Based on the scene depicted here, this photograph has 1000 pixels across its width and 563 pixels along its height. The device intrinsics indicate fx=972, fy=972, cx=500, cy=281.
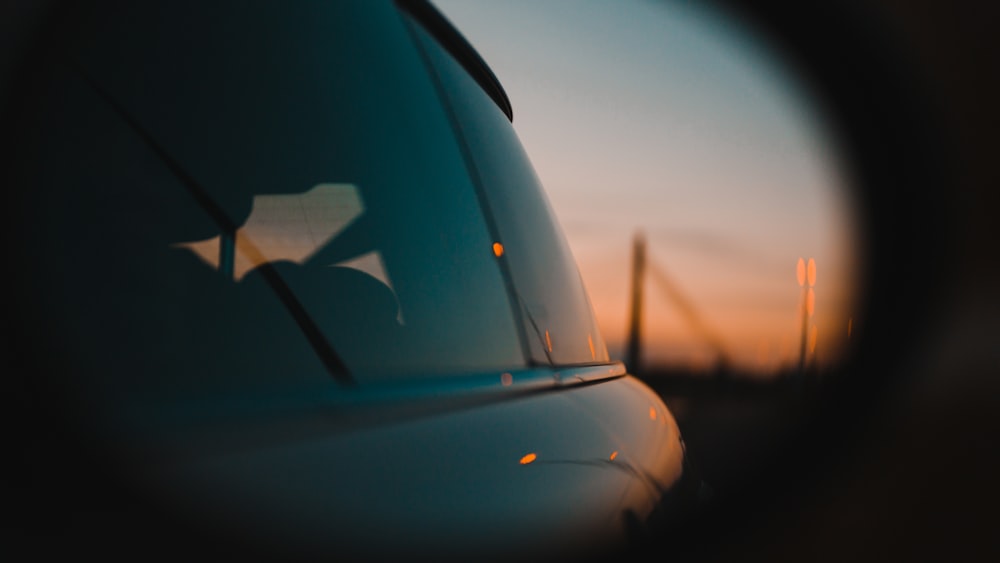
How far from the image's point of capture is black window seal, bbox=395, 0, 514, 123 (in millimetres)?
2352

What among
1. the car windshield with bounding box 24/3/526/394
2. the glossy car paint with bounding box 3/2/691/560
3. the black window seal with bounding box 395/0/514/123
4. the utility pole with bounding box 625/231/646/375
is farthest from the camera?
the utility pole with bounding box 625/231/646/375

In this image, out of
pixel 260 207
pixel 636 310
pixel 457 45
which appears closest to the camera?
pixel 260 207

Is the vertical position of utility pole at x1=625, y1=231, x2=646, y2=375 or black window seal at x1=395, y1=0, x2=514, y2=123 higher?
black window seal at x1=395, y1=0, x2=514, y2=123

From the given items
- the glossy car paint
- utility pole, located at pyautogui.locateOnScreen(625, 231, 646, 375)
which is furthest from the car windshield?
utility pole, located at pyautogui.locateOnScreen(625, 231, 646, 375)

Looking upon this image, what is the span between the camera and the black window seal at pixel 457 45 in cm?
235

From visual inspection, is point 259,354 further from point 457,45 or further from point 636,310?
point 636,310

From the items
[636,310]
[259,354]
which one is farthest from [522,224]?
[636,310]

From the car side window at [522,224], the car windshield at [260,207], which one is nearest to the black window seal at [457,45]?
the car side window at [522,224]

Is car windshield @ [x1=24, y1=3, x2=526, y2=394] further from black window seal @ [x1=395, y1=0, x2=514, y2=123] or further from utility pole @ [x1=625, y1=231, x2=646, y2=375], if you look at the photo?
utility pole @ [x1=625, y1=231, x2=646, y2=375]

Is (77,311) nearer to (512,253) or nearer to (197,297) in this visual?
(197,297)

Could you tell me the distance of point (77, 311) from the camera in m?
1.09

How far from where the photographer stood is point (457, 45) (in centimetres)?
263

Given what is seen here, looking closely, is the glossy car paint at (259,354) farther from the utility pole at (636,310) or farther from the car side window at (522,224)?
the utility pole at (636,310)

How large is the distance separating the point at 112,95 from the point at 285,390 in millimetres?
434
